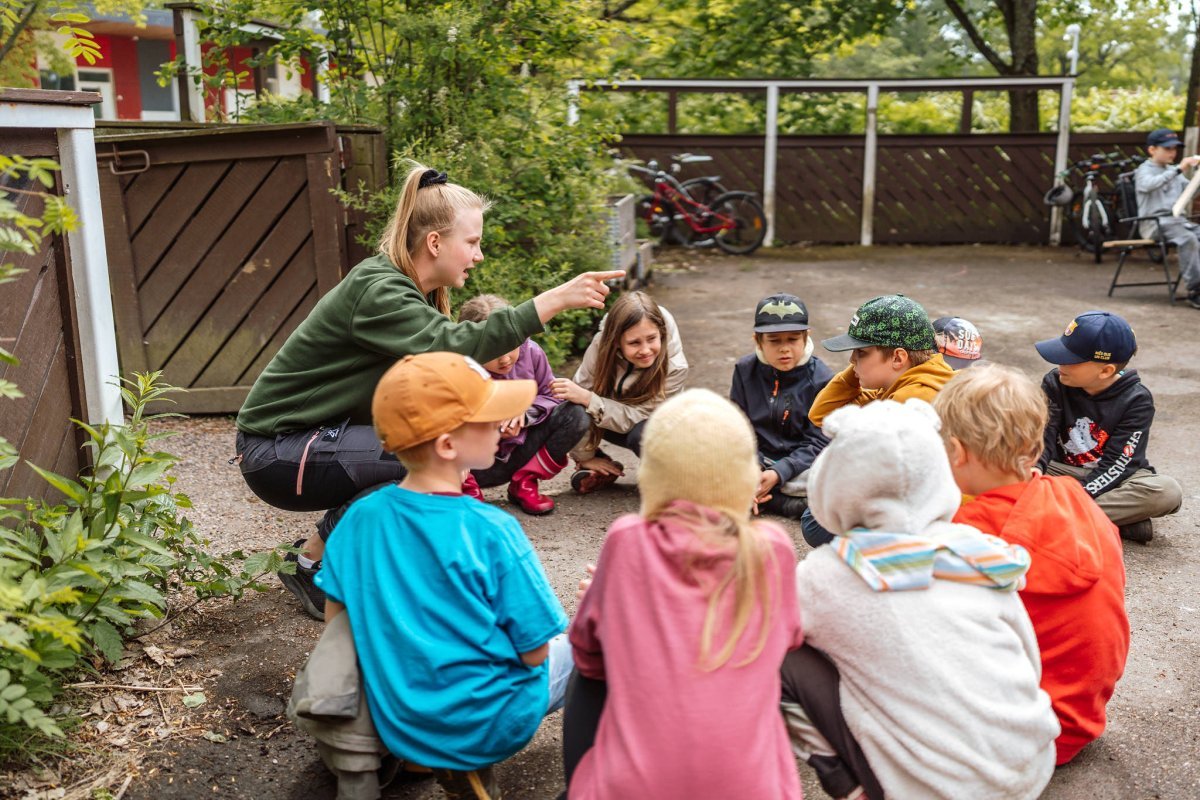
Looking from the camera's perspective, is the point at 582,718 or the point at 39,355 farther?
the point at 39,355

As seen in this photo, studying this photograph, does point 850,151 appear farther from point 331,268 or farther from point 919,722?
point 919,722

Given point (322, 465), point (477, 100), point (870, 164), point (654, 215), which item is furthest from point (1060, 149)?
point (322, 465)

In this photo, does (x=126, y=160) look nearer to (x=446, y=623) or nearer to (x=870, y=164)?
(x=446, y=623)

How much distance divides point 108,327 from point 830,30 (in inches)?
563

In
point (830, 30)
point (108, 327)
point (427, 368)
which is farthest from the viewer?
point (830, 30)

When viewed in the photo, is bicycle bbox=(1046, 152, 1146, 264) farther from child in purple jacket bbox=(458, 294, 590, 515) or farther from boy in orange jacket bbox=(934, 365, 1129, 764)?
boy in orange jacket bbox=(934, 365, 1129, 764)

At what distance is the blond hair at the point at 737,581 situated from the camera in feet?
6.64

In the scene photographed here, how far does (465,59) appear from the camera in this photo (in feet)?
21.0

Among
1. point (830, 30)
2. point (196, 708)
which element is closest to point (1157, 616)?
point (196, 708)

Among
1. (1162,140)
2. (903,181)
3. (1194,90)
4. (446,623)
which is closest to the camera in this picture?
(446,623)

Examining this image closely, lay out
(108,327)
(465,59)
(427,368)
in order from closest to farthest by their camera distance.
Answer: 1. (427,368)
2. (108,327)
3. (465,59)

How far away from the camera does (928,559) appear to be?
7.54 feet

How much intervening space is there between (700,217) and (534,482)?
891 centimetres

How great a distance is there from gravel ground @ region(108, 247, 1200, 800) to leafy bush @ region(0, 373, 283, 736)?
0.79 ft
